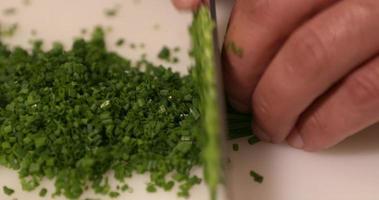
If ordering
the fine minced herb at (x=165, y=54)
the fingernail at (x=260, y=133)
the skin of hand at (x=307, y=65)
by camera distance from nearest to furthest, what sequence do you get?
1. the skin of hand at (x=307, y=65)
2. the fingernail at (x=260, y=133)
3. the fine minced herb at (x=165, y=54)

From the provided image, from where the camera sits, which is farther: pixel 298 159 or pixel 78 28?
pixel 78 28

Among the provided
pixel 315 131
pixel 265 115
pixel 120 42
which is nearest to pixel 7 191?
pixel 120 42

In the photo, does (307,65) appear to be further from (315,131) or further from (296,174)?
(296,174)

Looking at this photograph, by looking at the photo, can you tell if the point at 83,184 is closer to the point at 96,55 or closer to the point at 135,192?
the point at 135,192

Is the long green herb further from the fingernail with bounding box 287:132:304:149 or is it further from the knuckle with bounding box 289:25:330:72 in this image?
the fingernail with bounding box 287:132:304:149

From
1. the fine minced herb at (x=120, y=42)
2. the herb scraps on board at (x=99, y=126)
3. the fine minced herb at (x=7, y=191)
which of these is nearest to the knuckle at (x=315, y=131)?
the herb scraps on board at (x=99, y=126)

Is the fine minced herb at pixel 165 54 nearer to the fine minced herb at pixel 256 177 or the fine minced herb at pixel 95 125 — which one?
the fine minced herb at pixel 95 125

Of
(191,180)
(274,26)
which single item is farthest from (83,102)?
(274,26)
